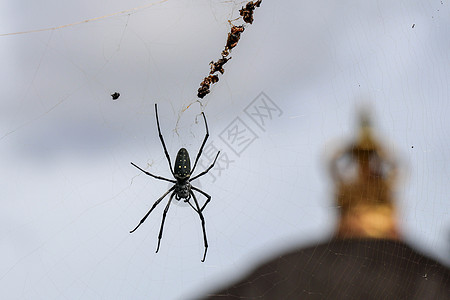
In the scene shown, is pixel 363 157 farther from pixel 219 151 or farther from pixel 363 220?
pixel 219 151

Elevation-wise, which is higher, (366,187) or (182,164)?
(182,164)

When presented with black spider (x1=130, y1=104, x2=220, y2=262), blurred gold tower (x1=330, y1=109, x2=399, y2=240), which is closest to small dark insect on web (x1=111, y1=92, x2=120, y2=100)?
black spider (x1=130, y1=104, x2=220, y2=262)

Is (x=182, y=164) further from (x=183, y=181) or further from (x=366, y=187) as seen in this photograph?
(x=366, y=187)

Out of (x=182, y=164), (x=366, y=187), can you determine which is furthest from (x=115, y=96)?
(x=366, y=187)

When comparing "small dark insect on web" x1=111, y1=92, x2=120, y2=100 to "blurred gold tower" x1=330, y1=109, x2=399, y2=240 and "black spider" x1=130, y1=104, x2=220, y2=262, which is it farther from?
"blurred gold tower" x1=330, y1=109, x2=399, y2=240

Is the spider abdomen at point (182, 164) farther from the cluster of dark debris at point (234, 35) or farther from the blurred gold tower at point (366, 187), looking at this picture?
the blurred gold tower at point (366, 187)

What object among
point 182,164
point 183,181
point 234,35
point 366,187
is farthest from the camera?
point 366,187
